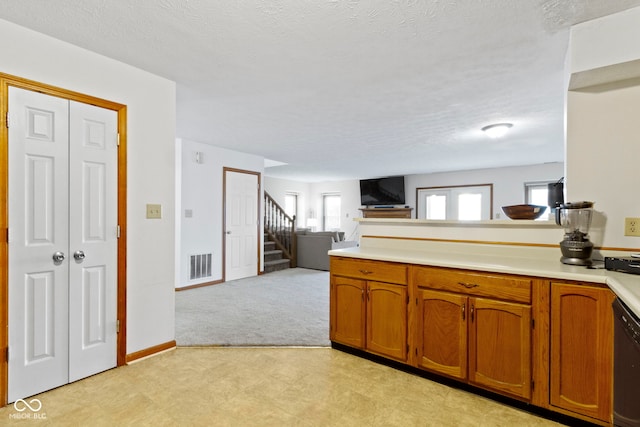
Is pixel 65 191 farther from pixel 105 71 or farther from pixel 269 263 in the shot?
pixel 269 263

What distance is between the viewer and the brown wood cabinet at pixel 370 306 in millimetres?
2479

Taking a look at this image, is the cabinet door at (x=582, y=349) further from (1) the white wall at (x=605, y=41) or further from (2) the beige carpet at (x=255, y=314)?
(2) the beige carpet at (x=255, y=314)

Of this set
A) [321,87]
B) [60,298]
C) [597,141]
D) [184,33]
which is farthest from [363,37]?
[60,298]

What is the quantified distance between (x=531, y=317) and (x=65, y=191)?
3.14 m

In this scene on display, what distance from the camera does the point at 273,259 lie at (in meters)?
7.18

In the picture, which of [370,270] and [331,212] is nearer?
[370,270]

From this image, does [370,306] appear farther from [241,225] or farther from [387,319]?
[241,225]

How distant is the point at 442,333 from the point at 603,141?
5.49ft

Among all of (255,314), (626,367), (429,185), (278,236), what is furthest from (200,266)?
(429,185)

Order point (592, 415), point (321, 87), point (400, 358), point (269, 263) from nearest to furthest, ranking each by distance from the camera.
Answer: point (592, 415) → point (400, 358) → point (321, 87) → point (269, 263)

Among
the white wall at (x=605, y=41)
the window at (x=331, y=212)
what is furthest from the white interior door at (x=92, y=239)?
the window at (x=331, y=212)

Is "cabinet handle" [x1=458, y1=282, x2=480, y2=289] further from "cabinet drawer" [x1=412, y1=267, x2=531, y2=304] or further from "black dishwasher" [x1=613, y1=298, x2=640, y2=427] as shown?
"black dishwasher" [x1=613, y1=298, x2=640, y2=427]

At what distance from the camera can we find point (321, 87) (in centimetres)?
307

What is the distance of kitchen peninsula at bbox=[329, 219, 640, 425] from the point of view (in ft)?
5.76
